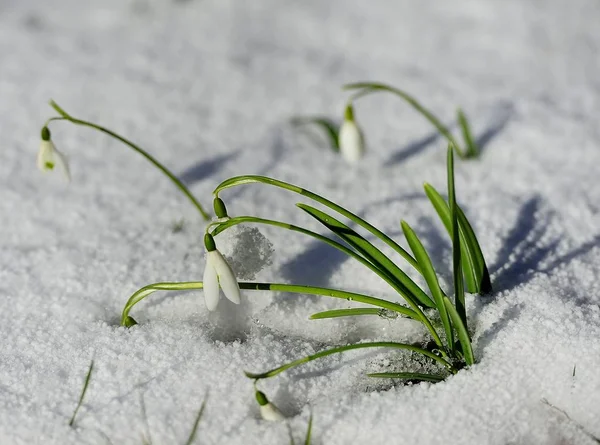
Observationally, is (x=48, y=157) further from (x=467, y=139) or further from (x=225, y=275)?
(x=467, y=139)

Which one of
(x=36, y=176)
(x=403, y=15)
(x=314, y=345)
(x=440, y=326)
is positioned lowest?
(x=36, y=176)

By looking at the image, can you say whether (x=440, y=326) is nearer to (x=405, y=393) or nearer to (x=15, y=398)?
(x=405, y=393)

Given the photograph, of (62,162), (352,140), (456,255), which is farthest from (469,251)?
(62,162)

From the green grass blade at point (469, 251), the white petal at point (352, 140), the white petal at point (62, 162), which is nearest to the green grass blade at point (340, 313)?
the green grass blade at point (469, 251)

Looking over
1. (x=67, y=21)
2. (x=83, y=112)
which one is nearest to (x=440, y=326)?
(x=83, y=112)

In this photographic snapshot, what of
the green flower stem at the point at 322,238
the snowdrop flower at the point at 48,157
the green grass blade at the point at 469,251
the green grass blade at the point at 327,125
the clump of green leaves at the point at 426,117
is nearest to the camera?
the green flower stem at the point at 322,238

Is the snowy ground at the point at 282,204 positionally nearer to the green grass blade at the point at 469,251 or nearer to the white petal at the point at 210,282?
the green grass blade at the point at 469,251

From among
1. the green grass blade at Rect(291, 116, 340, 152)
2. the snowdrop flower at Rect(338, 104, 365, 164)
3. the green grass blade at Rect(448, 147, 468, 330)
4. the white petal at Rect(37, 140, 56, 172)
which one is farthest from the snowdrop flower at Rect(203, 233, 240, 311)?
the green grass blade at Rect(291, 116, 340, 152)
